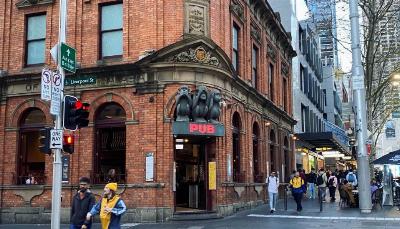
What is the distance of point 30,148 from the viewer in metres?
20.5

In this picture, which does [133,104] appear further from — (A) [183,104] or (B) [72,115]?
(B) [72,115]

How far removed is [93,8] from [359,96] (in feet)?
37.8

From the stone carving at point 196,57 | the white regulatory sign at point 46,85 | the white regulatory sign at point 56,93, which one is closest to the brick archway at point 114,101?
the stone carving at point 196,57

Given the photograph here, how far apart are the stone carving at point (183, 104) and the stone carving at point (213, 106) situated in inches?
32.1

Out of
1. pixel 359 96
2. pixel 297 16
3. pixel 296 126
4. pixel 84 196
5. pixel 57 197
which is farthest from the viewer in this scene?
pixel 297 16

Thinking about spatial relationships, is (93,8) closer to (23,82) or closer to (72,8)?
(72,8)

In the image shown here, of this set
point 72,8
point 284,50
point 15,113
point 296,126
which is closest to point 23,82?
point 15,113

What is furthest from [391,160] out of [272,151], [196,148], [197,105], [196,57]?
[196,57]

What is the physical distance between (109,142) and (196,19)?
5785 mm

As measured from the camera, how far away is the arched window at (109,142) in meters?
19.0

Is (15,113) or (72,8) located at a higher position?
(72,8)

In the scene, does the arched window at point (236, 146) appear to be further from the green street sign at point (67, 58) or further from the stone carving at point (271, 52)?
the green street sign at point (67, 58)

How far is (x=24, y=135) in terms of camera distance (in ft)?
67.2

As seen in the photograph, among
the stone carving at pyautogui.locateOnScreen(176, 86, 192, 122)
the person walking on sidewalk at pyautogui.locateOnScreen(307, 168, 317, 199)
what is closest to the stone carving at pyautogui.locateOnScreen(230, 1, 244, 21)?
the stone carving at pyautogui.locateOnScreen(176, 86, 192, 122)
